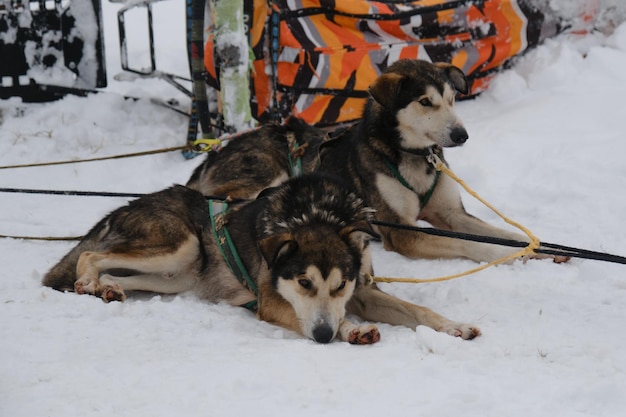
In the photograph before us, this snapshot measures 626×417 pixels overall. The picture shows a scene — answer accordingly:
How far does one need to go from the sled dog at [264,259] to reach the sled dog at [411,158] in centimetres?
94

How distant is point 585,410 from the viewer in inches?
90.5

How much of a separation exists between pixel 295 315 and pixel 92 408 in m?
1.22

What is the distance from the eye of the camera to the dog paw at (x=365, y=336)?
3.12 metres

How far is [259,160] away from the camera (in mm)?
5012

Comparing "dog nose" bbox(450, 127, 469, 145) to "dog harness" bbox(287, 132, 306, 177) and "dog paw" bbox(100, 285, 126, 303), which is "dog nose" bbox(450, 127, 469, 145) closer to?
"dog harness" bbox(287, 132, 306, 177)

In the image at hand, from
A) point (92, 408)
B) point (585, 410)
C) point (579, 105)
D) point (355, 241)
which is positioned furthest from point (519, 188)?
point (92, 408)

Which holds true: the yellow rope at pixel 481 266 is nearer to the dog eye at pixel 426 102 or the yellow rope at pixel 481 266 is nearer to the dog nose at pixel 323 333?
the dog eye at pixel 426 102

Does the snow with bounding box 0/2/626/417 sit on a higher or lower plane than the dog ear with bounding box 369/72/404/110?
lower

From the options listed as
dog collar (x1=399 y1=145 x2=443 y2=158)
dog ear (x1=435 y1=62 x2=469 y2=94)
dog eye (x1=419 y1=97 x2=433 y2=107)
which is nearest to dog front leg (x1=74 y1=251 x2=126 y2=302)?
dog collar (x1=399 y1=145 x2=443 y2=158)

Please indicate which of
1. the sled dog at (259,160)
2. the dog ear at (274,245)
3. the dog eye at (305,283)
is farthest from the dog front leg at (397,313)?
the sled dog at (259,160)

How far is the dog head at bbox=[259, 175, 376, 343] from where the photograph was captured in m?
3.23

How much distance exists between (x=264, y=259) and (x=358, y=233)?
0.46 metres

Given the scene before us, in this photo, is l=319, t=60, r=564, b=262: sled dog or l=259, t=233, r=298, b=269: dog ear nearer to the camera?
l=259, t=233, r=298, b=269: dog ear

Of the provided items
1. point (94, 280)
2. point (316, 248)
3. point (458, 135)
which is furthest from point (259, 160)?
point (316, 248)
